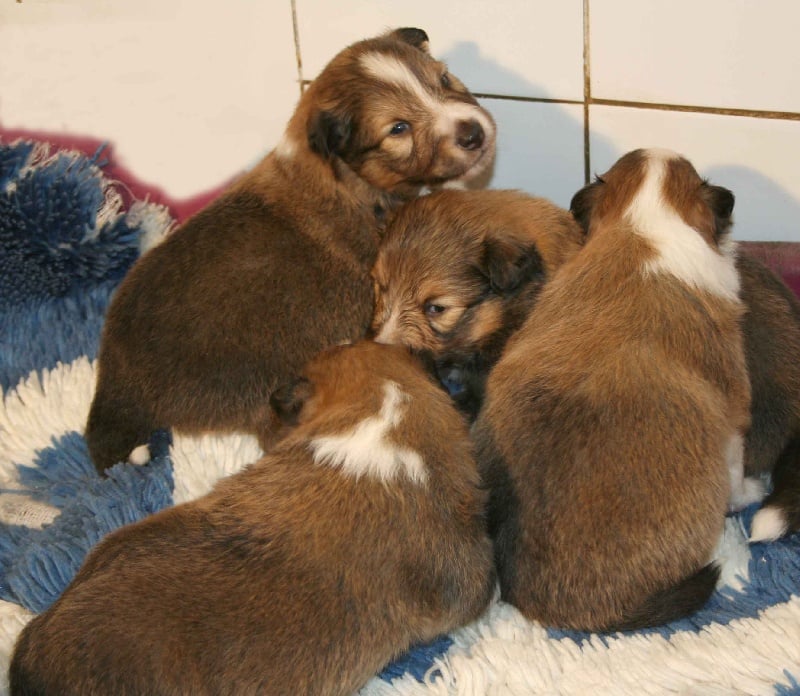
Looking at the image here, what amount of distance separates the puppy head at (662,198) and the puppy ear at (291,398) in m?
0.96

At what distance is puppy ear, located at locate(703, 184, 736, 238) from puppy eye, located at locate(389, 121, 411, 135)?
35.3 inches

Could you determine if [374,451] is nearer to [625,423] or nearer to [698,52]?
[625,423]

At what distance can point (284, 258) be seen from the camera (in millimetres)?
3123

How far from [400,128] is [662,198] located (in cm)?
83

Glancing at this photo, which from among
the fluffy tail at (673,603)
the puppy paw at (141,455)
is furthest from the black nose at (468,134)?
the fluffy tail at (673,603)

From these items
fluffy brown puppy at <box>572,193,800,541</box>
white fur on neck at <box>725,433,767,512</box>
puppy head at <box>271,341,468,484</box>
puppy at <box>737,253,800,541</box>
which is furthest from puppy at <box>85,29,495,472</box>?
white fur on neck at <box>725,433,767,512</box>

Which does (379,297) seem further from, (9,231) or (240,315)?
(9,231)

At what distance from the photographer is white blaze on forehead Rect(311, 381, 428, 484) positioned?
2.39m

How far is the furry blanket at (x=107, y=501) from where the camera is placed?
7.93ft

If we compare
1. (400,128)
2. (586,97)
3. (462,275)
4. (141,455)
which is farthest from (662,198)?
(141,455)

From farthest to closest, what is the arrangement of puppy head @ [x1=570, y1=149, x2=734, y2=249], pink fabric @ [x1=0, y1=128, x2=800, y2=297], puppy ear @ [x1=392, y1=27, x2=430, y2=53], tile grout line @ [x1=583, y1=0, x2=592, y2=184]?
pink fabric @ [x1=0, y1=128, x2=800, y2=297] → tile grout line @ [x1=583, y1=0, x2=592, y2=184] → puppy ear @ [x1=392, y1=27, x2=430, y2=53] → puppy head @ [x1=570, y1=149, x2=734, y2=249]

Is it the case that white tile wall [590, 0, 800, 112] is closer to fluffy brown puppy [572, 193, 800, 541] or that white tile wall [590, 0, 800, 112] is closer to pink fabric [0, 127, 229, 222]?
fluffy brown puppy [572, 193, 800, 541]

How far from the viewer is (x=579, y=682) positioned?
7.85 ft

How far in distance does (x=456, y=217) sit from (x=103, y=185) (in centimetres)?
167
